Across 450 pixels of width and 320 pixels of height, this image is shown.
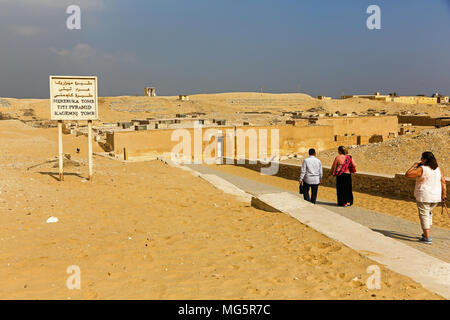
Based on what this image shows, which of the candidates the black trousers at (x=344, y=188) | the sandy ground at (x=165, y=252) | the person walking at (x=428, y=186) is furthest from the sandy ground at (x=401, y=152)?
the sandy ground at (x=165, y=252)

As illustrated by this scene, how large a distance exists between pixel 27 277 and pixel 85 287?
0.68 m

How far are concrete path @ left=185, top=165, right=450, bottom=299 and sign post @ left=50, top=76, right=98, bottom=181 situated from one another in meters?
4.93

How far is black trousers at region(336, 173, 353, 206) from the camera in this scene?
878 cm

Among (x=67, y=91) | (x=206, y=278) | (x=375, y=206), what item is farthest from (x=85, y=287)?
(x=375, y=206)

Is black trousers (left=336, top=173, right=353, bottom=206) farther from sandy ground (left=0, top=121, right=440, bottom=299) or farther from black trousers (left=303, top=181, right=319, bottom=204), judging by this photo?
sandy ground (left=0, top=121, right=440, bottom=299)

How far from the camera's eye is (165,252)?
4.62 m

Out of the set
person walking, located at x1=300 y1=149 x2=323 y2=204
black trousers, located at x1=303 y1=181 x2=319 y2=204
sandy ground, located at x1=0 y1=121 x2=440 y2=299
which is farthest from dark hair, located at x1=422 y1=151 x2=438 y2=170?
black trousers, located at x1=303 y1=181 x2=319 y2=204

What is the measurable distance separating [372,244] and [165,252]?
108 inches

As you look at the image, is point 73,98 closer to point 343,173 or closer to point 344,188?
point 343,173

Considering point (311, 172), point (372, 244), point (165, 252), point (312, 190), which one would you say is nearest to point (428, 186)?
point (372, 244)

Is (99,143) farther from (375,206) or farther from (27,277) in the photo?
(27,277)

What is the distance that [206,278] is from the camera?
383cm

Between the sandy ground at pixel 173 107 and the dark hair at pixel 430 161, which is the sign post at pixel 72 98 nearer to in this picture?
the dark hair at pixel 430 161
